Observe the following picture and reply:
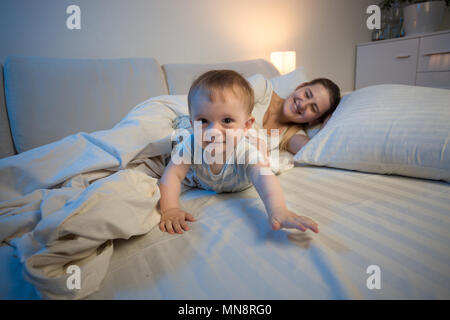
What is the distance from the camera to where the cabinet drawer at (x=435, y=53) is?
1872 millimetres

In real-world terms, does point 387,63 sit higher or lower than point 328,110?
higher

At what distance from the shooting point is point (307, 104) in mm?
1155

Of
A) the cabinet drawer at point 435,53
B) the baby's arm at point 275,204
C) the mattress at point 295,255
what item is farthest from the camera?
the cabinet drawer at point 435,53

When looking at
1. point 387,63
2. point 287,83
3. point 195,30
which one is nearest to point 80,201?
point 287,83

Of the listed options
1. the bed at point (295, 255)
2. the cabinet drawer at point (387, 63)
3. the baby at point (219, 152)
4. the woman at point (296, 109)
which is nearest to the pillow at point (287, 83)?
the woman at point (296, 109)

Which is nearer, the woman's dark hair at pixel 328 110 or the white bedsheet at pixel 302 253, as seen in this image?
the white bedsheet at pixel 302 253

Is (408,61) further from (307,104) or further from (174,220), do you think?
(174,220)

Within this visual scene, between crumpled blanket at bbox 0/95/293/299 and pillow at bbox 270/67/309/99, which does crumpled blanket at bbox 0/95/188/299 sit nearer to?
crumpled blanket at bbox 0/95/293/299

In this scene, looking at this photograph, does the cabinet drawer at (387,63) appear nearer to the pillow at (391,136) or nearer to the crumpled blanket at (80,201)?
the pillow at (391,136)

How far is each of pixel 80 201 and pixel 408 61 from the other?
2.62 meters

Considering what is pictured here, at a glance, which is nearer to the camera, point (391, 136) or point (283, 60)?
point (391, 136)

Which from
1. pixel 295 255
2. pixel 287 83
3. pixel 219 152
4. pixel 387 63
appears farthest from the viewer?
pixel 387 63

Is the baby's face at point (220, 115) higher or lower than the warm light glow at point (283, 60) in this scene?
lower

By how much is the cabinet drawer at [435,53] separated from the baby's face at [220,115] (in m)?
2.10
